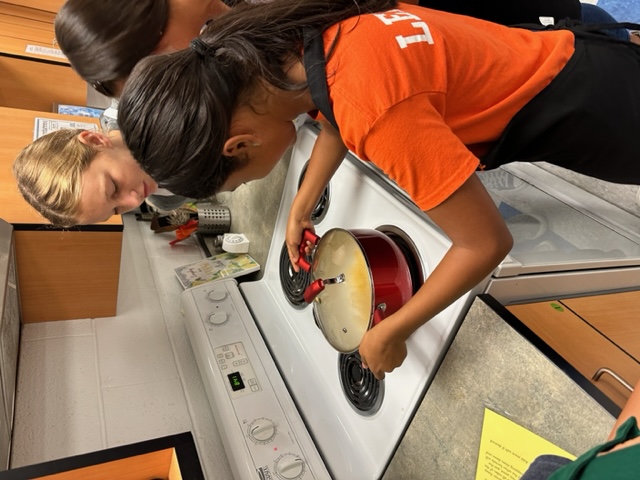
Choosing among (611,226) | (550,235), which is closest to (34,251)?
(550,235)

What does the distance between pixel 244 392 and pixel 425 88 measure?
0.64 m

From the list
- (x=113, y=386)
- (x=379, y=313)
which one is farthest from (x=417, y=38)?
(x=113, y=386)

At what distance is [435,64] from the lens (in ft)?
1.92

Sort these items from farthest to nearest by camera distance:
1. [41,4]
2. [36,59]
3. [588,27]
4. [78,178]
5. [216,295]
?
[41,4]
[36,59]
[216,295]
[78,178]
[588,27]

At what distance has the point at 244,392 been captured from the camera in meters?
0.92

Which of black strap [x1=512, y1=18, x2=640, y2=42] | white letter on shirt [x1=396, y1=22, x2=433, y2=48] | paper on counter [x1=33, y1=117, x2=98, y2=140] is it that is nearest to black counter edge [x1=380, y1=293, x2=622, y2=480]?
white letter on shirt [x1=396, y1=22, x2=433, y2=48]

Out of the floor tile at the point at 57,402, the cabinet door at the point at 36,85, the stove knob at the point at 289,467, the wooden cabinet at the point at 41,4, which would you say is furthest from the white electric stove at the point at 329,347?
the wooden cabinet at the point at 41,4

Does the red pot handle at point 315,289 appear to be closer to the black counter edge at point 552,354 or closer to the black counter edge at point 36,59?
the black counter edge at point 552,354

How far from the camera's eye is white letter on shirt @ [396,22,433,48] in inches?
22.7

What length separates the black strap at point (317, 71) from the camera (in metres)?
0.58

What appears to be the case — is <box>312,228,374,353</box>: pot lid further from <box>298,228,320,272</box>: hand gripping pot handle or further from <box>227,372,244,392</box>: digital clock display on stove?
<box>227,372,244,392</box>: digital clock display on stove

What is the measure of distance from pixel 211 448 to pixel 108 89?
2.38ft

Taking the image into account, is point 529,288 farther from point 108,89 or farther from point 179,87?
point 108,89

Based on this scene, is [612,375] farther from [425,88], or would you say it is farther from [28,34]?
[28,34]
